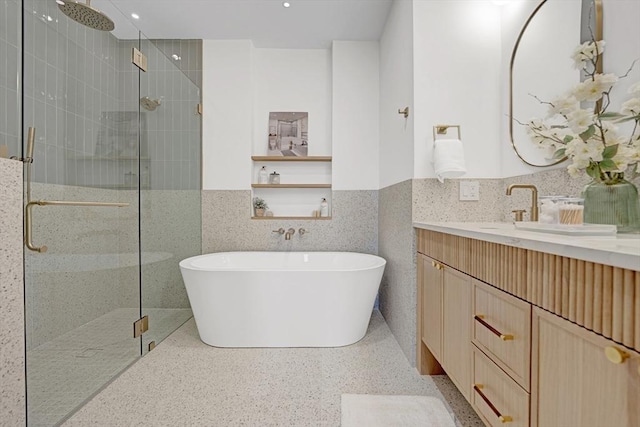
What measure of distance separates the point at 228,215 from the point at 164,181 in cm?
72

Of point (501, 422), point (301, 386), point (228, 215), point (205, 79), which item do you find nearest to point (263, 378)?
point (301, 386)

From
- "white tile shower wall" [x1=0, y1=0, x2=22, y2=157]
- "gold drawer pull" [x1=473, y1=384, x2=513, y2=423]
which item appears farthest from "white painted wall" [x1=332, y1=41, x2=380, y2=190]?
"white tile shower wall" [x1=0, y1=0, x2=22, y2=157]

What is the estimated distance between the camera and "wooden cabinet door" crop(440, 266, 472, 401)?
1309 millimetres

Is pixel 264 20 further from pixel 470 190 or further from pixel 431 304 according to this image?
pixel 431 304

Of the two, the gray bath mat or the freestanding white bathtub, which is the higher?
the freestanding white bathtub

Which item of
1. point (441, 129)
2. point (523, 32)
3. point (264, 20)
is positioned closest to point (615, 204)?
point (441, 129)

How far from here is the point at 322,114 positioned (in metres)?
3.30

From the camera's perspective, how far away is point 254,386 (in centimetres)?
178

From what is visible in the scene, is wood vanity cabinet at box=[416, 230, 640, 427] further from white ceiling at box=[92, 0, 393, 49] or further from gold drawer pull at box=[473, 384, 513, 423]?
white ceiling at box=[92, 0, 393, 49]

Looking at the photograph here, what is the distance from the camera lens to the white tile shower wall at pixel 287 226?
312 cm

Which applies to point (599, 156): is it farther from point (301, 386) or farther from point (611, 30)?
point (301, 386)

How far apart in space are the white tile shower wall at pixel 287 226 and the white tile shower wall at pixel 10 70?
180cm

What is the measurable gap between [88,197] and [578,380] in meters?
2.24

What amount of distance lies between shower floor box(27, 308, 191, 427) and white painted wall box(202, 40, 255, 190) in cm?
142
